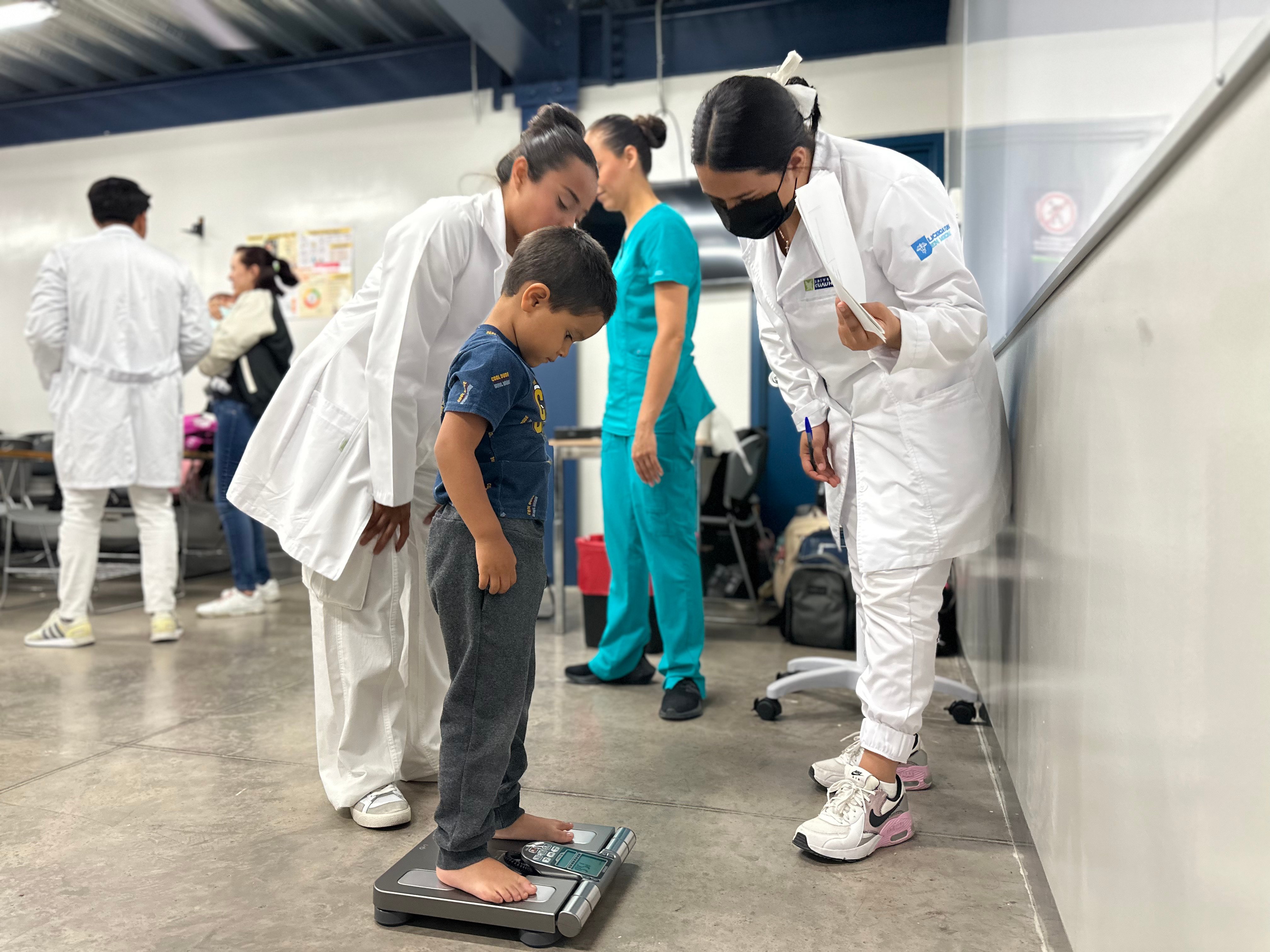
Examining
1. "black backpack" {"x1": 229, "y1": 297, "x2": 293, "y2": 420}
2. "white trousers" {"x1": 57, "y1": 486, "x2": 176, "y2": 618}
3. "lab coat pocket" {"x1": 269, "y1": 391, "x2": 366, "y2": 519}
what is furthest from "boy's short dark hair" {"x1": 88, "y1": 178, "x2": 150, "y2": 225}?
"lab coat pocket" {"x1": 269, "y1": 391, "x2": 366, "y2": 519}

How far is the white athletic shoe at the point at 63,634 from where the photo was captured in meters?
3.25

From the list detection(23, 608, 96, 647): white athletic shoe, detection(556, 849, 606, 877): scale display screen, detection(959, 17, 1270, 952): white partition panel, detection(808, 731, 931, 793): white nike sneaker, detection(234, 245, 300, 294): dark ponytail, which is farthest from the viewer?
detection(234, 245, 300, 294): dark ponytail

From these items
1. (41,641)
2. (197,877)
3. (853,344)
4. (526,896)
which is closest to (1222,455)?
(853,344)

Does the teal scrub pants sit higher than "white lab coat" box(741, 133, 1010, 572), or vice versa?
"white lab coat" box(741, 133, 1010, 572)

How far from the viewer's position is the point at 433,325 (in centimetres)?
Result: 164

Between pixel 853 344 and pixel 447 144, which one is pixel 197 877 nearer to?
pixel 853 344

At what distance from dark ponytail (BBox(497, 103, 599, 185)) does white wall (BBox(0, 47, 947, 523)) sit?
3150mm

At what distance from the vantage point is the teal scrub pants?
246cm

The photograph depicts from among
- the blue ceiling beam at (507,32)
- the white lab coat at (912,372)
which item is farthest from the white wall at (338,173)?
the white lab coat at (912,372)

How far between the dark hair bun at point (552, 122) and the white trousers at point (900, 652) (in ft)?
3.11

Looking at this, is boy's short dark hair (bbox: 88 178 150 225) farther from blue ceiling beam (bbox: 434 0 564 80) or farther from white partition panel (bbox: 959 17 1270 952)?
white partition panel (bbox: 959 17 1270 952)

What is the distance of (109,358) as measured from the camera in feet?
11.2

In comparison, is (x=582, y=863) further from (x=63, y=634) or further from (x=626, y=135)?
(x=63, y=634)

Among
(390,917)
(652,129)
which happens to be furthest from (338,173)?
(390,917)
